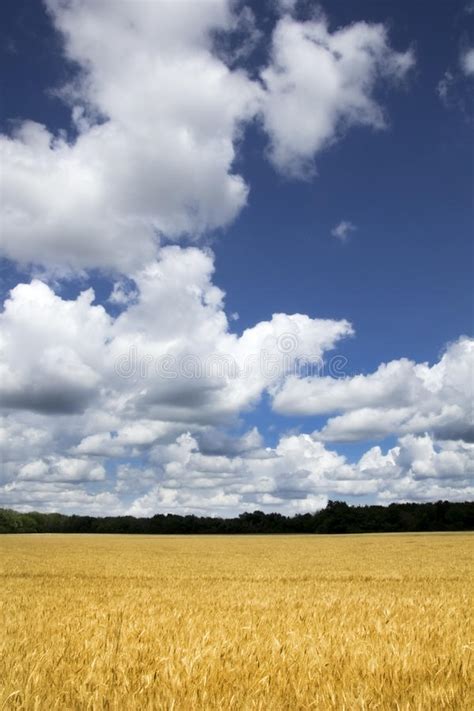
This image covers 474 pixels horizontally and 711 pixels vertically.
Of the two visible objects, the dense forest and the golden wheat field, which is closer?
the golden wheat field

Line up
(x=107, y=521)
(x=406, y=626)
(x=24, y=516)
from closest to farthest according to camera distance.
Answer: (x=406, y=626) → (x=107, y=521) → (x=24, y=516)

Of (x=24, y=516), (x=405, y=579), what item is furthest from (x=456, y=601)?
(x=24, y=516)

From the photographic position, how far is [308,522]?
5812 inches

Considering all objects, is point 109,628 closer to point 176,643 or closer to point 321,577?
point 176,643

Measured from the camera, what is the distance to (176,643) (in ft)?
25.9

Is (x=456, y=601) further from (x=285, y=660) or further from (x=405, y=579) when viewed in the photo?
(x=405, y=579)

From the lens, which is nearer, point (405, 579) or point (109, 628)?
point (109, 628)

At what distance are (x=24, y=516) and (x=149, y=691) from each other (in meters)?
181

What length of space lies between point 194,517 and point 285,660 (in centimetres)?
14766

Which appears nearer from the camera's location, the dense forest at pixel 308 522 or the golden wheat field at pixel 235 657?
the golden wheat field at pixel 235 657

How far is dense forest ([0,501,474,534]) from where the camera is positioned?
447 feet

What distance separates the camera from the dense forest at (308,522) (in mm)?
136375

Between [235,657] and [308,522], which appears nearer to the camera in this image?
[235,657]

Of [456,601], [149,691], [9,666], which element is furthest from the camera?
[456,601]
